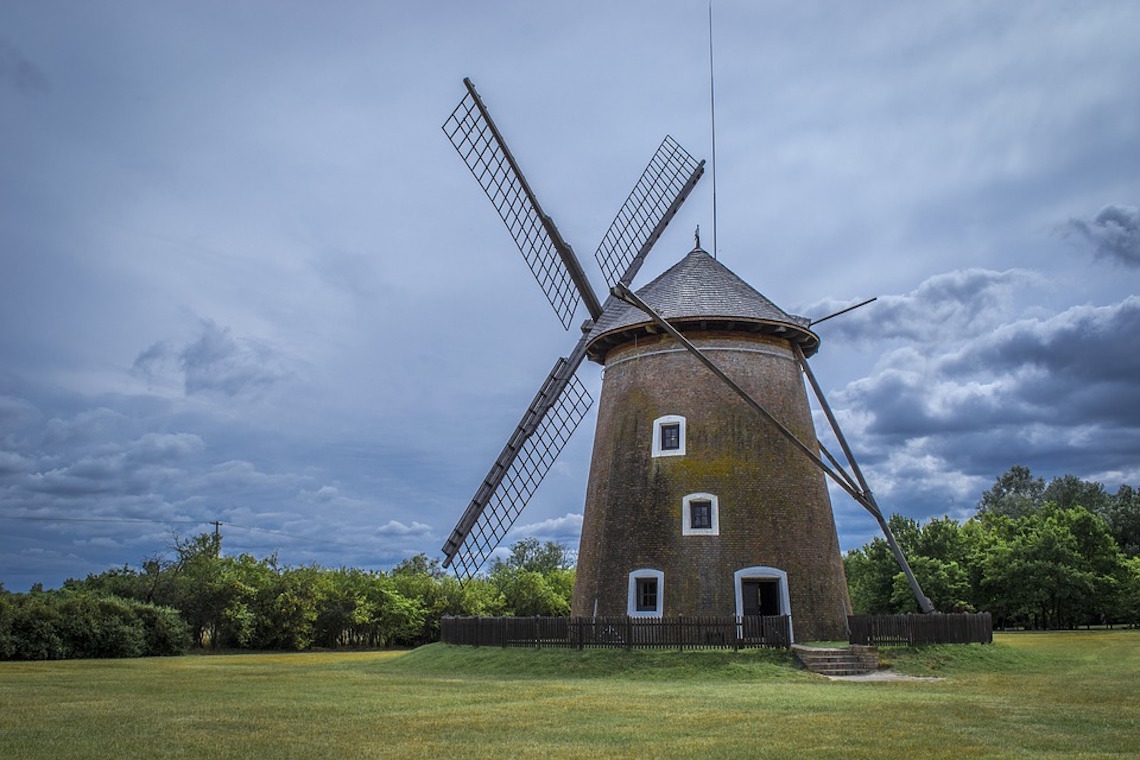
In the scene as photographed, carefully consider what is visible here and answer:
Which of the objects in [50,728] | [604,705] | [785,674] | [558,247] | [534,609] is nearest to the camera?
[50,728]

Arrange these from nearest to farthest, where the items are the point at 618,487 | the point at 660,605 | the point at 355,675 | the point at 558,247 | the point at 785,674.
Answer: the point at 785,674, the point at 355,675, the point at 660,605, the point at 618,487, the point at 558,247

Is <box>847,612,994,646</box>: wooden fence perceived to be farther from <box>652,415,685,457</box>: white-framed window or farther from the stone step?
<box>652,415,685,457</box>: white-framed window

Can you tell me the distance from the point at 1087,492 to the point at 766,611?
230ft

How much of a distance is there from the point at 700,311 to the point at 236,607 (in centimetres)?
2420

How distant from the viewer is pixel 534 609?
5150 centimetres

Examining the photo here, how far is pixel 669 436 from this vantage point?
25359mm

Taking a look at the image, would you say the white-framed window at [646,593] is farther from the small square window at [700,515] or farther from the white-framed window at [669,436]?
the white-framed window at [669,436]

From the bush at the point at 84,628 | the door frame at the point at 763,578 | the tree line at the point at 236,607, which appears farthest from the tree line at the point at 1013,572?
the bush at the point at 84,628

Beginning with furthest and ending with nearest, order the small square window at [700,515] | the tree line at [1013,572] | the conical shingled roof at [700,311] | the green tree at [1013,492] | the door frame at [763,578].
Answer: the green tree at [1013,492]
the tree line at [1013,572]
the conical shingled roof at [700,311]
the small square window at [700,515]
the door frame at [763,578]

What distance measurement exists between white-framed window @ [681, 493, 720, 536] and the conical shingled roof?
4.33 m

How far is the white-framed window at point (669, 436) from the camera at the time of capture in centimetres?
2508

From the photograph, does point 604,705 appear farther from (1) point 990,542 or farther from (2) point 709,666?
(1) point 990,542

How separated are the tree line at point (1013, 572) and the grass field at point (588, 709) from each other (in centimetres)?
1962

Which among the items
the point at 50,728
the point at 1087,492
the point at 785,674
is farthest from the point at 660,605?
the point at 1087,492
